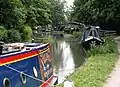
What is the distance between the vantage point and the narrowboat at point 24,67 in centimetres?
720

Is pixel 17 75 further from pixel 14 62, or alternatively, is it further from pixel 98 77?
pixel 98 77

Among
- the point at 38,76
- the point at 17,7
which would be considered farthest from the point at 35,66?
the point at 17,7

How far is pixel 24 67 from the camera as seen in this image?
8320mm

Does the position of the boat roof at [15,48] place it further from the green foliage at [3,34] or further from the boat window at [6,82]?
the green foliage at [3,34]

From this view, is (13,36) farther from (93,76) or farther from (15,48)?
(15,48)

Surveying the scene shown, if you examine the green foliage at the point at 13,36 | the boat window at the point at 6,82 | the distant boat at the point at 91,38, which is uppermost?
the boat window at the point at 6,82

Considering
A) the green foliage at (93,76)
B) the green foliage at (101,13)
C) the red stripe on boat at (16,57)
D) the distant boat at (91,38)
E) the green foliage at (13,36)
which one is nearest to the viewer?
the red stripe on boat at (16,57)

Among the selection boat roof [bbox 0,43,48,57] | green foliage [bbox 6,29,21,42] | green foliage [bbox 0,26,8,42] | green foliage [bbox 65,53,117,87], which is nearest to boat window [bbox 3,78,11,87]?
boat roof [bbox 0,43,48,57]

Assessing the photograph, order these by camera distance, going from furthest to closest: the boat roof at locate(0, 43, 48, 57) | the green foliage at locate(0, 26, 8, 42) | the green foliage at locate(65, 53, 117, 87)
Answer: the green foliage at locate(0, 26, 8, 42)
the green foliage at locate(65, 53, 117, 87)
the boat roof at locate(0, 43, 48, 57)

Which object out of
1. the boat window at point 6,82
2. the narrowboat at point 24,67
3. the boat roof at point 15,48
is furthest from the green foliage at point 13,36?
the boat window at point 6,82

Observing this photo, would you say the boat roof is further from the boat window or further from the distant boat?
the distant boat

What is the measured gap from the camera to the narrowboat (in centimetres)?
720

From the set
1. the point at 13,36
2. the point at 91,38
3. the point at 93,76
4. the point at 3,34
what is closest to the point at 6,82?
the point at 93,76

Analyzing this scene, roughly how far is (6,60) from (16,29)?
16.6m
